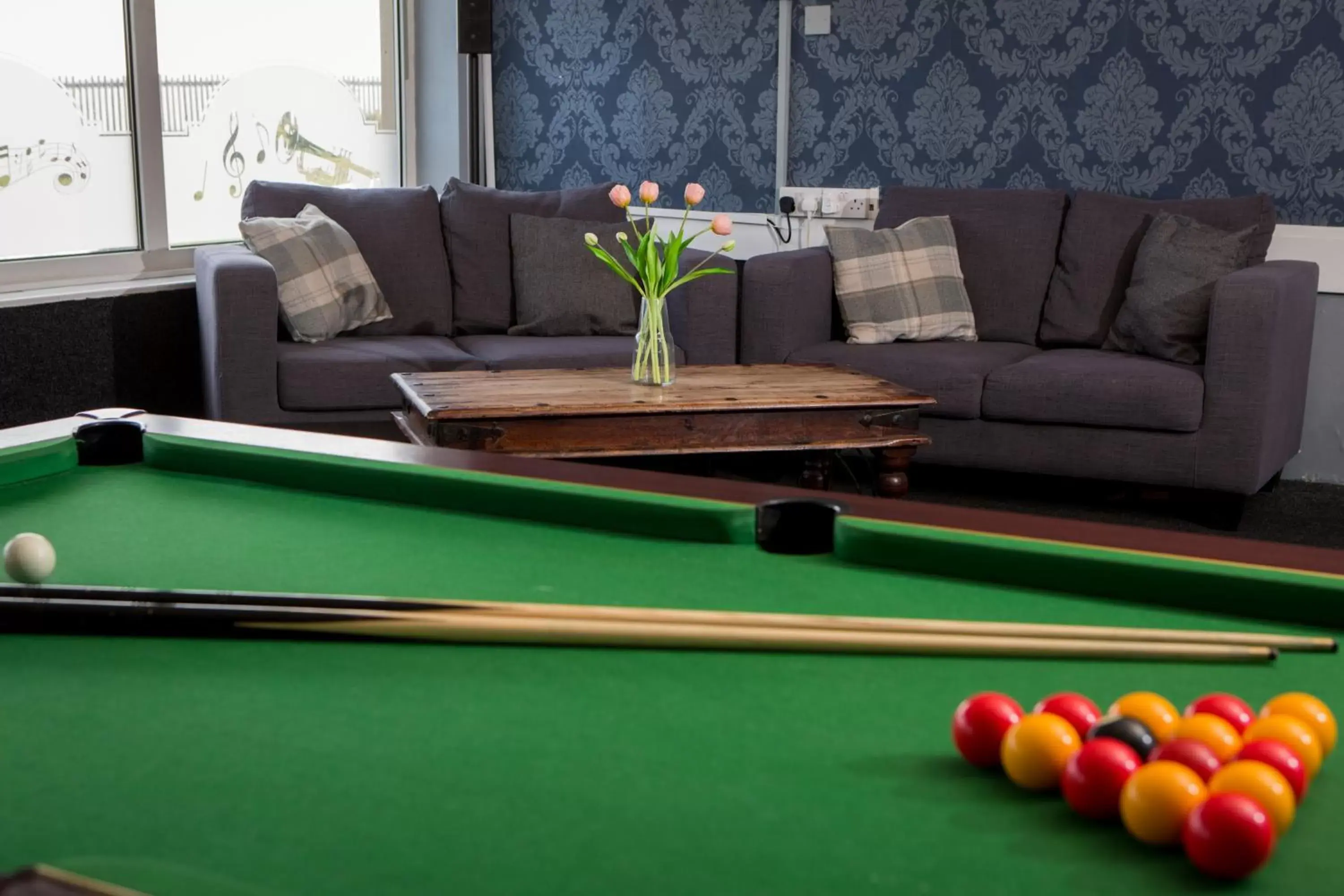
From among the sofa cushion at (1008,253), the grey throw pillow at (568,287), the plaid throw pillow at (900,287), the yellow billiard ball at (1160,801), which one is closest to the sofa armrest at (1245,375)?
the sofa cushion at (1008,253)

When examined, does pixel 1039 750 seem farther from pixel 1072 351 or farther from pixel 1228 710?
pixel 1072 351

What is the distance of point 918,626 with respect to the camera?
120 centimetres

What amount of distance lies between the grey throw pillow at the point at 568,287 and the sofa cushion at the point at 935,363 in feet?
2.09

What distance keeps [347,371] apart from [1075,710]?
3247 mm

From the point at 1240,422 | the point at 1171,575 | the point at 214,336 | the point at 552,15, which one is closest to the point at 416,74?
the point at 552,15

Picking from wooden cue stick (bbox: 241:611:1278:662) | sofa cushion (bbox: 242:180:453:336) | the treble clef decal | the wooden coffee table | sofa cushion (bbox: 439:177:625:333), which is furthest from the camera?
the treble clef decal

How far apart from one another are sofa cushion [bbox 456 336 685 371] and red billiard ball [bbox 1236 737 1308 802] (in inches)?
125

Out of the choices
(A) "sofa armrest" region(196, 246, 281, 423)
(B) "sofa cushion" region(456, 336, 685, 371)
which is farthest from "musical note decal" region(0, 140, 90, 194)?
(B) "sofa cushion" region(456, 336, 685, 371)

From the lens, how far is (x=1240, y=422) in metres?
3.74

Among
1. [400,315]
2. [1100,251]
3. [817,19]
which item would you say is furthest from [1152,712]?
[817,19]

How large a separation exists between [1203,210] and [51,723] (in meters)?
3.95

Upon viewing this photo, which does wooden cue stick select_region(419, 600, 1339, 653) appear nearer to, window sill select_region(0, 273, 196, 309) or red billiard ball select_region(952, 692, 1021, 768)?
red billiard ball select_region(952, 692, 1021, 768)

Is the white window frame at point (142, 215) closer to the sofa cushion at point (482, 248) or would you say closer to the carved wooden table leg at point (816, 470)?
the sofa cushion at point (482, 248)

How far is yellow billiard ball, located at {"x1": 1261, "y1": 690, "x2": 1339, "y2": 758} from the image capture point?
964mm
